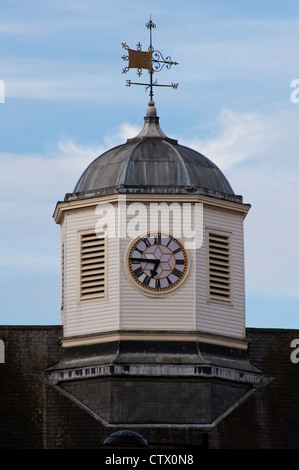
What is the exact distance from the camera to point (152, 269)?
67.8 metres

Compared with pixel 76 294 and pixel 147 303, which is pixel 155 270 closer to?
pixel 147 303

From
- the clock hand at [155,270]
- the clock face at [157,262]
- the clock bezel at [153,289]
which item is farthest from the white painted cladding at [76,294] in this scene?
the clock hand at [155,270]

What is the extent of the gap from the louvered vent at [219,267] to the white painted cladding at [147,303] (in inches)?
10.5

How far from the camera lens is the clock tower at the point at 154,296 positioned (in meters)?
66.5

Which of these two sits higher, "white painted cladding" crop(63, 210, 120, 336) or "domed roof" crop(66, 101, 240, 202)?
"domed roof" crop(66, 101, 240, 202)

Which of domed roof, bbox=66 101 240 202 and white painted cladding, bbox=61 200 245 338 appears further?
A: domed roof, bbox=66 101 240 202

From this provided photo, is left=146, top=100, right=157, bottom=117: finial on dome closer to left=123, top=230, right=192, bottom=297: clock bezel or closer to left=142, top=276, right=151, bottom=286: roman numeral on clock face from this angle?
left=123, top=230, right=192, bottom=297: clock bezel

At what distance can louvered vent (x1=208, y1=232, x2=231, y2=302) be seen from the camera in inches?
2692

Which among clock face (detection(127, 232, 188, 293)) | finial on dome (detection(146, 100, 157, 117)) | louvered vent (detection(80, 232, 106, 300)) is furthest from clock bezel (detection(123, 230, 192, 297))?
finial on dome (detection(146, 100, 157, 117))

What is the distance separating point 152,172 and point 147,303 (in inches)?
202

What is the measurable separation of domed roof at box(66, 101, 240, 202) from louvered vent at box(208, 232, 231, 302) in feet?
5.41

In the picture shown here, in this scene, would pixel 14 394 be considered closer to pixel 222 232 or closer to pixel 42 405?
pixel 42 405

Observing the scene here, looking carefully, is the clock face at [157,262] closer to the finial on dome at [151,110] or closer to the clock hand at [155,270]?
the clock hand at [155,270]
